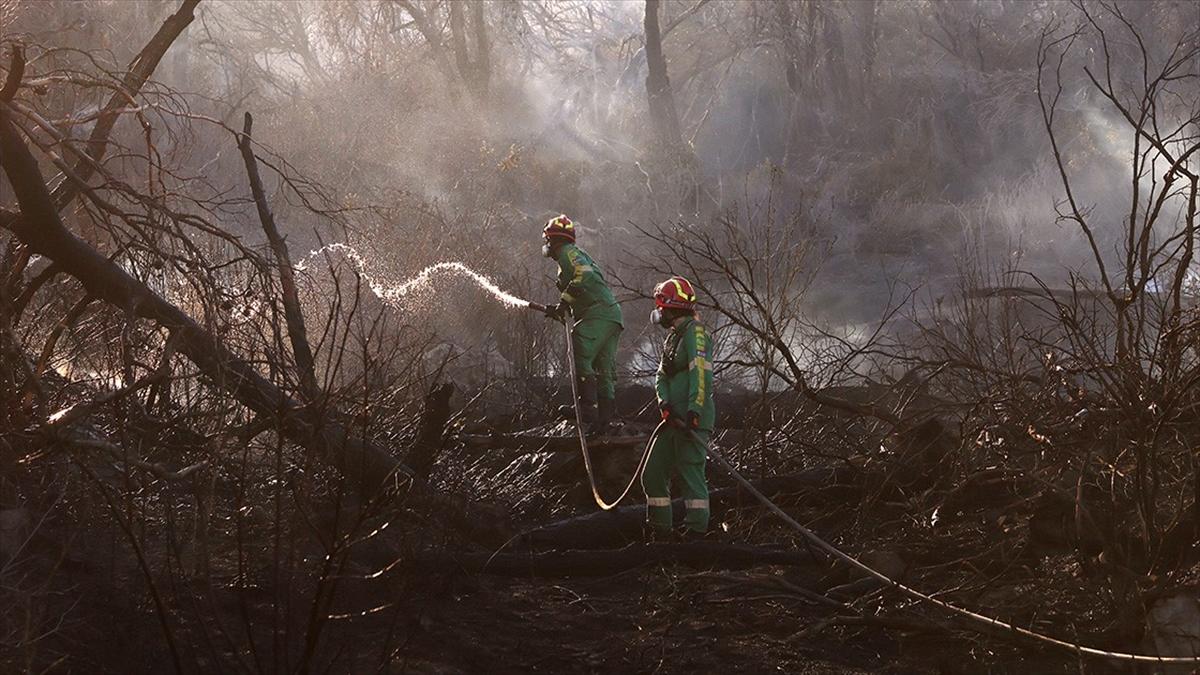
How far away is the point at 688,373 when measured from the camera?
905cm

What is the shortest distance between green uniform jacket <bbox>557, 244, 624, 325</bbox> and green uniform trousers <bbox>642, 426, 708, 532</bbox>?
219cm

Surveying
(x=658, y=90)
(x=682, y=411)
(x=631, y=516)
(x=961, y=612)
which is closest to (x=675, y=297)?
(x=682, y=411)

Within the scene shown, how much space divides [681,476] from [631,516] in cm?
42

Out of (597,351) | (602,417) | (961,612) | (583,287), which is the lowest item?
(961,612)

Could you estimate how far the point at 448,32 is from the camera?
3978 centimetres

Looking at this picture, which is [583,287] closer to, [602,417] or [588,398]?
[588,398]

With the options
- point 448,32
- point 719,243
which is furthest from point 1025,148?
point 448,32

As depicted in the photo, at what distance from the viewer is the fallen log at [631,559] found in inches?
313

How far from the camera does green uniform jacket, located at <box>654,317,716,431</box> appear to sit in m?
8.88

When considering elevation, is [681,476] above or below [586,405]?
below

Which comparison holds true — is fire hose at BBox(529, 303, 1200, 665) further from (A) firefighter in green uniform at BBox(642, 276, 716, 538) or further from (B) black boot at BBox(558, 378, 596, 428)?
(B) black boot at BBox(558, 378, 596, 428)

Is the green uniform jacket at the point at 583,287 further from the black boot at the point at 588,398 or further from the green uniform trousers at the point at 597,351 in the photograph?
the black boot at the point at 588,398

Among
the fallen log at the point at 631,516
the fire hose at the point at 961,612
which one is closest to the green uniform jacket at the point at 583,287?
the fallen log at the point at 631,516

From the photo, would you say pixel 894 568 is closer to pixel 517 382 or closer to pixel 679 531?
pixel 679 531
